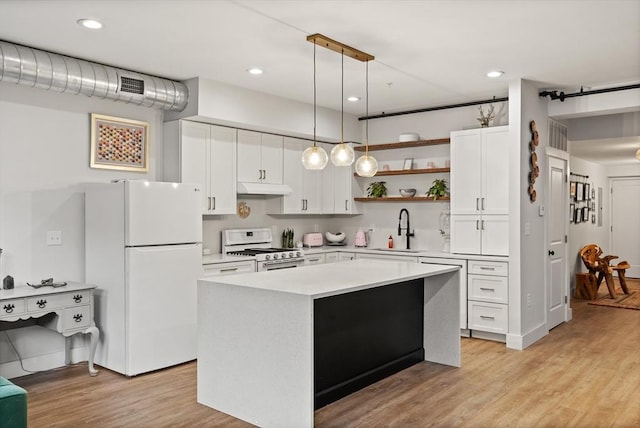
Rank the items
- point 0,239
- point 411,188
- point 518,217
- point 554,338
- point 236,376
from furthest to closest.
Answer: point 411,188 → point 554,338 → point 518,217 → point 0,239 → point 236,376

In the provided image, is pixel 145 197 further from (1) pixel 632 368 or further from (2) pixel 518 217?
(1) pixel 632 368

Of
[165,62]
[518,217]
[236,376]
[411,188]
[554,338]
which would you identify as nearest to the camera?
[236,376]

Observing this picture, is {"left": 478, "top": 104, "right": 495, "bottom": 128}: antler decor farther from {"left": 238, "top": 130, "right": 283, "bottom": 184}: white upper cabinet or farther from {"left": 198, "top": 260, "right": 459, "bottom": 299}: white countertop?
{"left": 238, "top": 130, "right": 283, "bottom": 184}: white upper cabinet

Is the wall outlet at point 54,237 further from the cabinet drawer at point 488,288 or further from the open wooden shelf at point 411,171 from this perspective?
the cabinet drawer at point 488,288

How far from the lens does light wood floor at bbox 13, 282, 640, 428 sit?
3.39 meters

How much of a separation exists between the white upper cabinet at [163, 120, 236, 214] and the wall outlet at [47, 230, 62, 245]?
1130 millimetres

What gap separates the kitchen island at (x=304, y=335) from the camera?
3.13 m

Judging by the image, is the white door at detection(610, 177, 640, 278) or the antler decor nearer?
the antler decor

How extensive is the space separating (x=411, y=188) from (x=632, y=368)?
3.10m

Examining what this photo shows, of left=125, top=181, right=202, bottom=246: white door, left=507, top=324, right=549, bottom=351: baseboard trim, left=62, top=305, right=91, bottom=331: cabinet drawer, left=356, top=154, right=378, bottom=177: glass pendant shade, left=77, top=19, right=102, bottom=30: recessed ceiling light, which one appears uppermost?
left=77, top=19, right=102, bottom=30: recessed ceiling light

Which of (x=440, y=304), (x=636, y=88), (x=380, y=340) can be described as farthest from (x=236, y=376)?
(x=636, y=88)

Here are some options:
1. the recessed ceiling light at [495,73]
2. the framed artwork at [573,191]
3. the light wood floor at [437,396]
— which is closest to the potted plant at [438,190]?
the recessed ceiling light at [495,73]

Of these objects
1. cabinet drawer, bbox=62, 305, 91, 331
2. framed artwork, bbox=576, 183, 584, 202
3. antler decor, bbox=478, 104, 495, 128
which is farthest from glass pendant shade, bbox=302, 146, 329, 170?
framed artwork, bbox=576, 183, 584, 202

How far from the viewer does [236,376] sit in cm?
345
